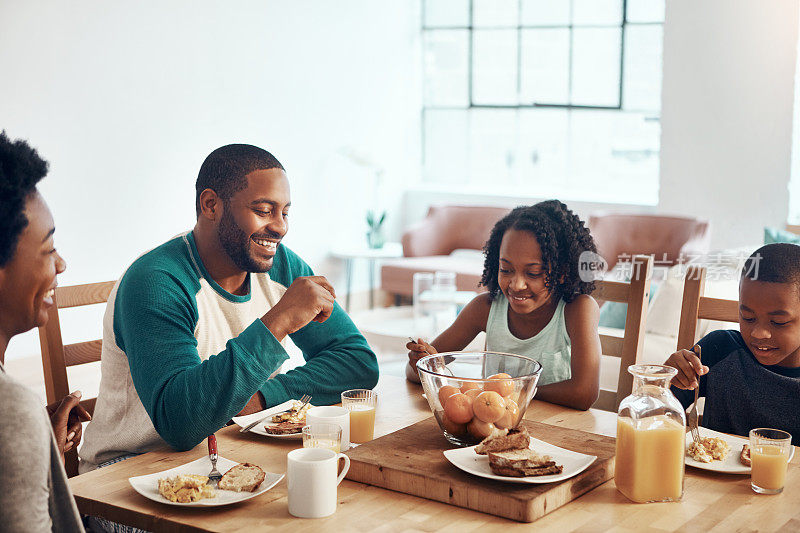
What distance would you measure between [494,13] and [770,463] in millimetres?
5911

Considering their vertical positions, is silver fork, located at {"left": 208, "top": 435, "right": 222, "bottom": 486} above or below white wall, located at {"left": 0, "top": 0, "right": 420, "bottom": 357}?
below

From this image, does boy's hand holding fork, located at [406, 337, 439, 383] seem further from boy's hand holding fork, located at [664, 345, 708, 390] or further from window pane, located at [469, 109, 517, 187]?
window pane, located at [469, 109, 517, 187]

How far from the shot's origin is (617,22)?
20.5 ft

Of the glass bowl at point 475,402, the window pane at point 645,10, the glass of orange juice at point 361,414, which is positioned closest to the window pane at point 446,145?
the window pane at point 645,10

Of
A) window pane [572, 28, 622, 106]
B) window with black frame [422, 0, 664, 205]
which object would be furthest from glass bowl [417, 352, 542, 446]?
window pane [572, 28, 622, 106]

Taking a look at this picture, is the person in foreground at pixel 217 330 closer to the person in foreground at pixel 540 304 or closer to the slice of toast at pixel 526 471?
the person in foreground at pixel 540 304

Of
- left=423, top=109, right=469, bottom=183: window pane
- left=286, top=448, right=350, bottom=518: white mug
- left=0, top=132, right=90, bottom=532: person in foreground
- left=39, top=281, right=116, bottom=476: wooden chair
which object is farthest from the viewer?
left=423, top=109, right=469, bottom=183: window pane

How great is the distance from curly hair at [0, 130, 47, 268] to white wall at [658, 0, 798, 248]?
4.79m

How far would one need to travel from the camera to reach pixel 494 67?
22.6 feet

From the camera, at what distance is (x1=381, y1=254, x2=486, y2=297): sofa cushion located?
563 cm

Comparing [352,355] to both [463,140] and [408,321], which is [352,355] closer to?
[408,321]

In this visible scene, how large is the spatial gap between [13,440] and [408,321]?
3.54m

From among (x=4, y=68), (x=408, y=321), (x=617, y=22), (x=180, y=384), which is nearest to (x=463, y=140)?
(x=617, y=22)

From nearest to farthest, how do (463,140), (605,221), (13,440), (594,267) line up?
(13,440) < (594,267) < (605,221) < (463,140)
